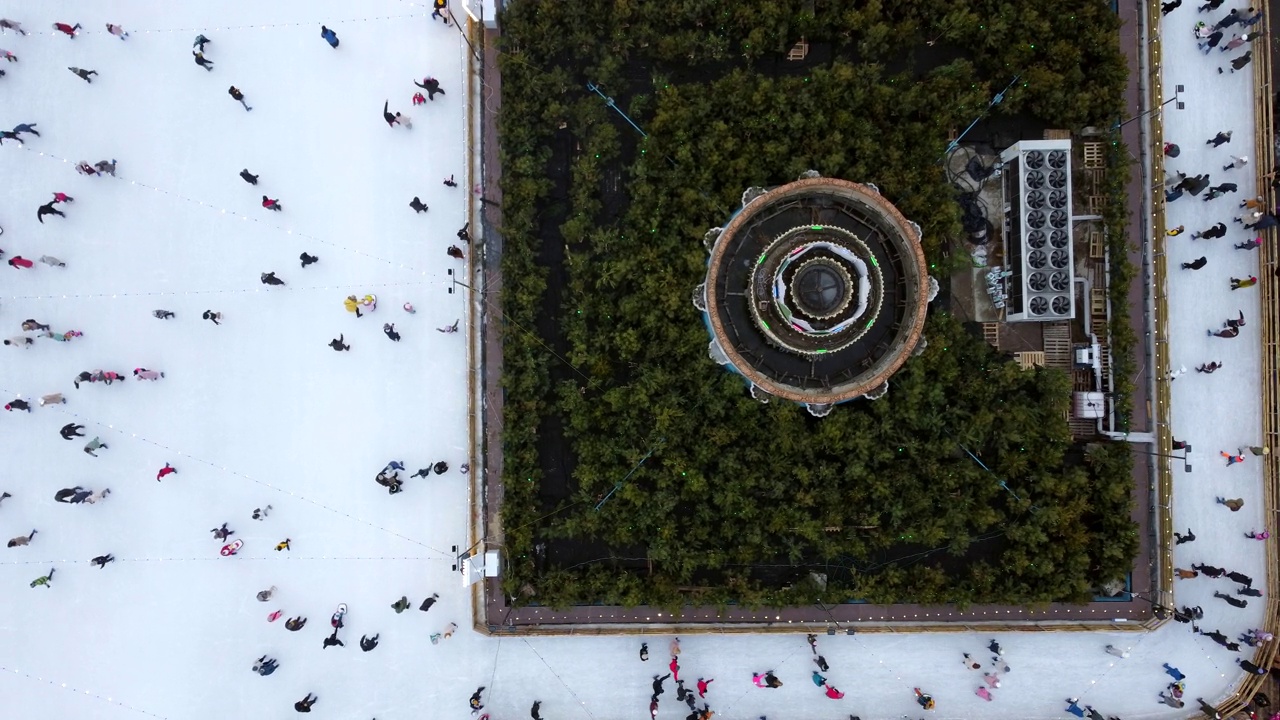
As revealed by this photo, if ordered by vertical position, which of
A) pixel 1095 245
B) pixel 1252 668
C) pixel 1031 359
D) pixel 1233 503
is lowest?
pixel 1252 668

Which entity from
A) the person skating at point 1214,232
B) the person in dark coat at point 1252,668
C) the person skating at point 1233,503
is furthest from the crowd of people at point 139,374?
the person in dark coat at point 1252,668

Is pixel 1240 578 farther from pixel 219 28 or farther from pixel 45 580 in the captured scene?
pixel 45 580

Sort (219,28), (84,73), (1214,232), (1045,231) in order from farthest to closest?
(219,28) < (84,73) < (1214,232) < (1045,231)

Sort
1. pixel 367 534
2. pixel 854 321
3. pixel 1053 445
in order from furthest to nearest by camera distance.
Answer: pixel 367 534
pixel 1053 445
pixel 854 321

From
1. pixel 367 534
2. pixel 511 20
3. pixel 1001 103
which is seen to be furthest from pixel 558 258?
pixel 1001 103

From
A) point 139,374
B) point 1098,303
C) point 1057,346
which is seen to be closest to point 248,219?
point 139,374

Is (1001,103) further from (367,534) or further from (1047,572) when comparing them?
(367,534)

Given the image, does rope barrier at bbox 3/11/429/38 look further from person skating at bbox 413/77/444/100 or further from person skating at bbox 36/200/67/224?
person skating at bbox 36/200/67/224
